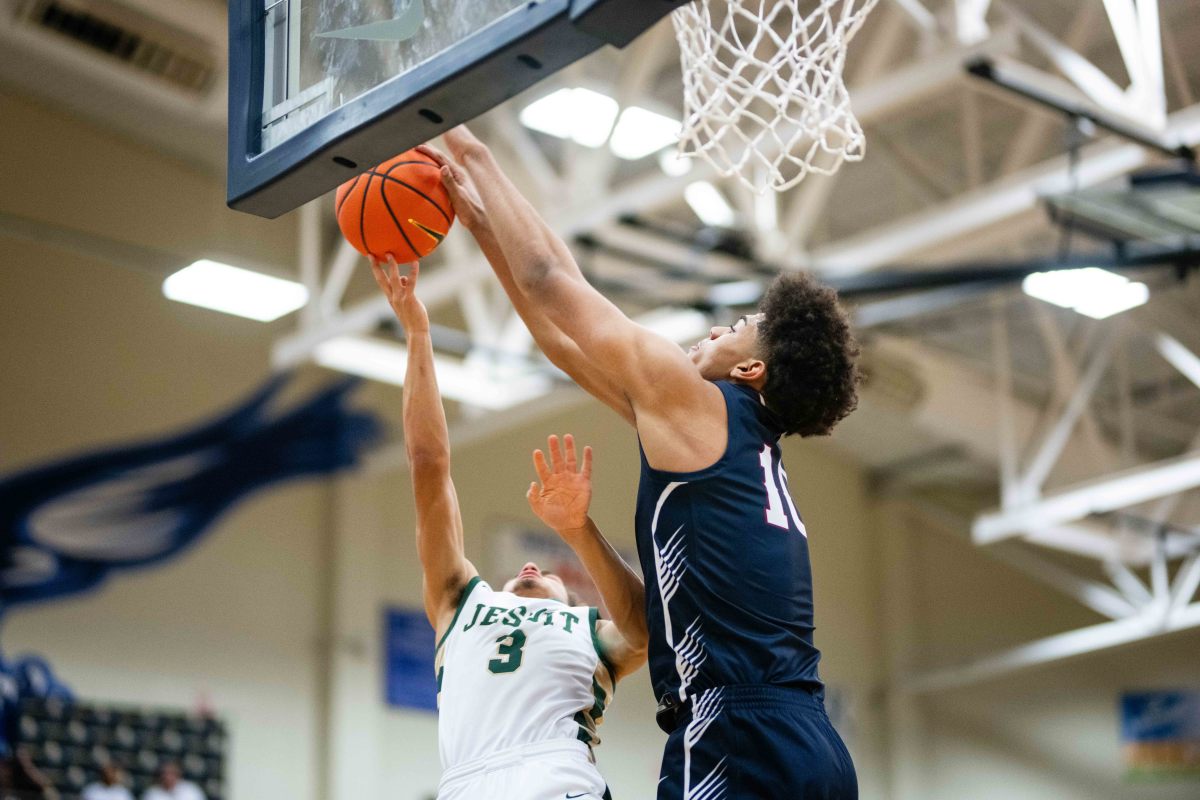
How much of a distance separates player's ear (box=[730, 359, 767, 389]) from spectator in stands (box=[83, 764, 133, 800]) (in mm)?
8906

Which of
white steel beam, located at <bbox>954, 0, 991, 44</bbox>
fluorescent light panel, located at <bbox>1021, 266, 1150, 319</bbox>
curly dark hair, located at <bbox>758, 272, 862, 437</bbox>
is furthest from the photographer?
fluorescent light panel, located at <bbox>1021, 266, 1150, 319</bbox>

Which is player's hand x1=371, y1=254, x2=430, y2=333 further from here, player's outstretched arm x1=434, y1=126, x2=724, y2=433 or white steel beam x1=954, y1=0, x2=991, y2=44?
white steel beam x1=954, y1=0, x2=991, y2=44

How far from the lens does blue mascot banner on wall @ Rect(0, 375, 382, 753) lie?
36.7 ft

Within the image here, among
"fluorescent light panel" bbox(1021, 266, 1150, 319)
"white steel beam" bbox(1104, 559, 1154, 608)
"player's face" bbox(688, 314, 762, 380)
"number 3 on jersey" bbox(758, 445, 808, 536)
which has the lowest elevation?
"number 3 on jersey" bbox(758, 445, 808, 536)

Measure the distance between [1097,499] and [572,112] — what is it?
6.15m

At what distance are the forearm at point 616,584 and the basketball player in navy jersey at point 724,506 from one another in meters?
0.50

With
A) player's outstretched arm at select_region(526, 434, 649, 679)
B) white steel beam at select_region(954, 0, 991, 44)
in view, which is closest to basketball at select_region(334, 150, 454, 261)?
player's outstretched arm at select_region(526, 434, 649, 679)

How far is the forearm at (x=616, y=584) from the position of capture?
3814 mm

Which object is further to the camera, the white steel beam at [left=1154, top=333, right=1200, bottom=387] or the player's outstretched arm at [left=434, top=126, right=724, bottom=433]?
the white steel beam at [left=1154, top=333, right=1200, bottom=387]

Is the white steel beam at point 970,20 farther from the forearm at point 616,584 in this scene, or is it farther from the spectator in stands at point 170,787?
the spectator in stands at point 170,787

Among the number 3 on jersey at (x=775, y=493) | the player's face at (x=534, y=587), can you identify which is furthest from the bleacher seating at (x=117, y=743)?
the number 3 on jersey at (x=775, y=493)

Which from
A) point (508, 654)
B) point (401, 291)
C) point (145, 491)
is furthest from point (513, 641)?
point (145, 491)

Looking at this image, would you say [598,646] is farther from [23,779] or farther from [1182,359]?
[1182,359]

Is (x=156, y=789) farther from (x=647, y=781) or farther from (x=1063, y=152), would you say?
(x=1063, y=152)
